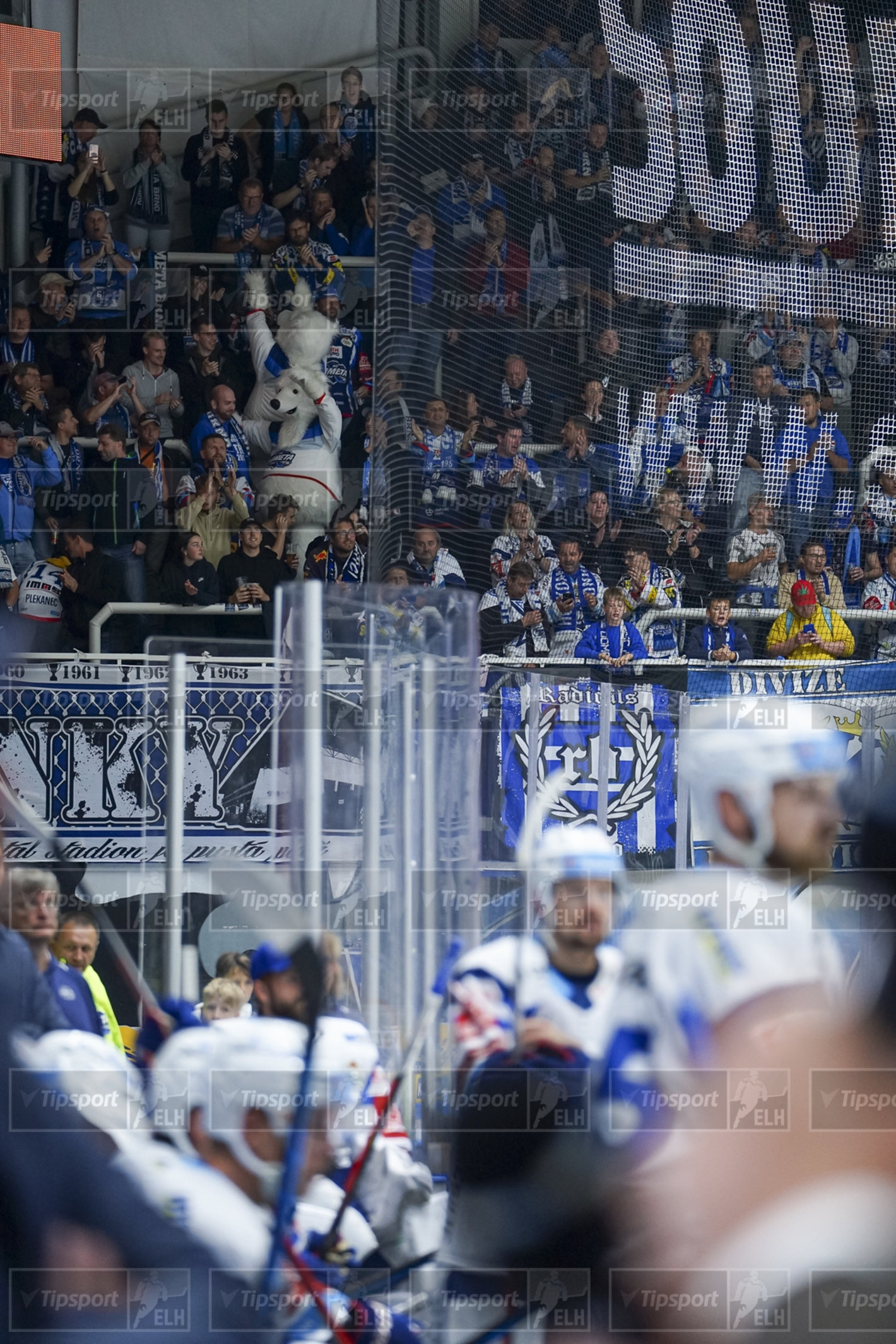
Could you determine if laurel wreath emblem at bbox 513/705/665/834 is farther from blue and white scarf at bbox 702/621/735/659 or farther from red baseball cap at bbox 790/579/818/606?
red baseball cap at bbox 790/579/818/606

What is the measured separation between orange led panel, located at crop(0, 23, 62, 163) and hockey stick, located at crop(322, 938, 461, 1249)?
1434mm

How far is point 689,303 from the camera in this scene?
7.82 ft

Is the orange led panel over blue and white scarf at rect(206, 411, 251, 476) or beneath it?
over

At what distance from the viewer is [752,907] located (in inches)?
65.3

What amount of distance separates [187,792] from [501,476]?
792 mm

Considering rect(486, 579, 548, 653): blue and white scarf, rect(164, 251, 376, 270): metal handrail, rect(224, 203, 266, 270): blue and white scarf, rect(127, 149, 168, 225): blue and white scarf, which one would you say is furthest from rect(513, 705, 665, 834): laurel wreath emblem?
rect(127, 149, 168, 225): blue and white scarf

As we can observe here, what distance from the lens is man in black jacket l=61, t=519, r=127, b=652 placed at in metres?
3.26

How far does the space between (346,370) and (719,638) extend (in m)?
1.65

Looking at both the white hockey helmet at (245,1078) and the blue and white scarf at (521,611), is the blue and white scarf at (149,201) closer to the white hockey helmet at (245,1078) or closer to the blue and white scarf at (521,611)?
the blue and white scarf at (521,611)

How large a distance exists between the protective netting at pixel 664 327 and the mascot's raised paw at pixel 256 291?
138 cm

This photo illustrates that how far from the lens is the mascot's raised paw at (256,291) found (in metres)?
3.87

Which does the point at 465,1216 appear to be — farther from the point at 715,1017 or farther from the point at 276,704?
the point at 276,704

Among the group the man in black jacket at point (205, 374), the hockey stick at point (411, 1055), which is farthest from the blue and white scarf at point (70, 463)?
the hockey stick at point (411, 1055)

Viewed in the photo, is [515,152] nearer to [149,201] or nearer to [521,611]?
[521,611]
